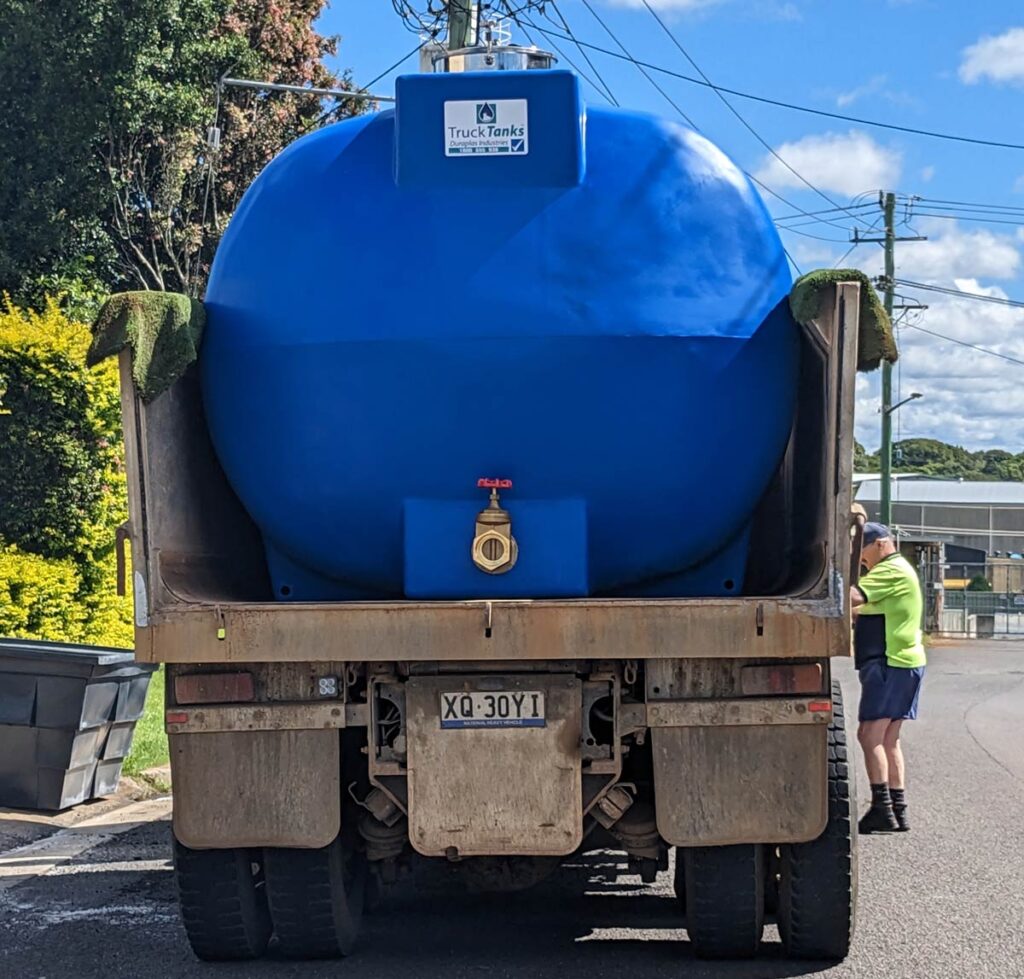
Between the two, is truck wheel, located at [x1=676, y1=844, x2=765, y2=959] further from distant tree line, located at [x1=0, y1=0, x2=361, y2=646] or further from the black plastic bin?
distant tree line, located at [x1=0, y1=0, x2=361, y2=646]

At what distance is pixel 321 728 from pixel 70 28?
40.8 feet

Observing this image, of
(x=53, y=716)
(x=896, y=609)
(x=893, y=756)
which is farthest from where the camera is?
(x=896, y=609)

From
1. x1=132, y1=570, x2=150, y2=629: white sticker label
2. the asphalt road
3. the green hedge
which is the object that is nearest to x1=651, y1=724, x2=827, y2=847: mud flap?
the asphalt road

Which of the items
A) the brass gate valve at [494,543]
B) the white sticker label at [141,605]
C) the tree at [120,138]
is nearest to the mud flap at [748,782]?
the brass gate valve at [494,543]

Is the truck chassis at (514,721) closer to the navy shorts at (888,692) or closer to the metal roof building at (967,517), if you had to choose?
the navy shorts at (888,692)

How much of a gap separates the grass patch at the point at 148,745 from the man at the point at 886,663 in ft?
13.3

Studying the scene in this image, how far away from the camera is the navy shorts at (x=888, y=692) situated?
8414 mm

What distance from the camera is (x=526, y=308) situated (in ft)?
15.8

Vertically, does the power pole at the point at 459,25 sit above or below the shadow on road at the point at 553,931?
above

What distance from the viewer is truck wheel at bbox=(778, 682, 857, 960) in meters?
4.96

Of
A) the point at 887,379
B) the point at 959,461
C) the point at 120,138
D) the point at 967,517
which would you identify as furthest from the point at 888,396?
the point at 959,461

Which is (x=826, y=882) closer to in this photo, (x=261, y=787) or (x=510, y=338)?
(x=261, y=787)

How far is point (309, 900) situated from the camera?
5086mm

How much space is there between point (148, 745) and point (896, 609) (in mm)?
4917
